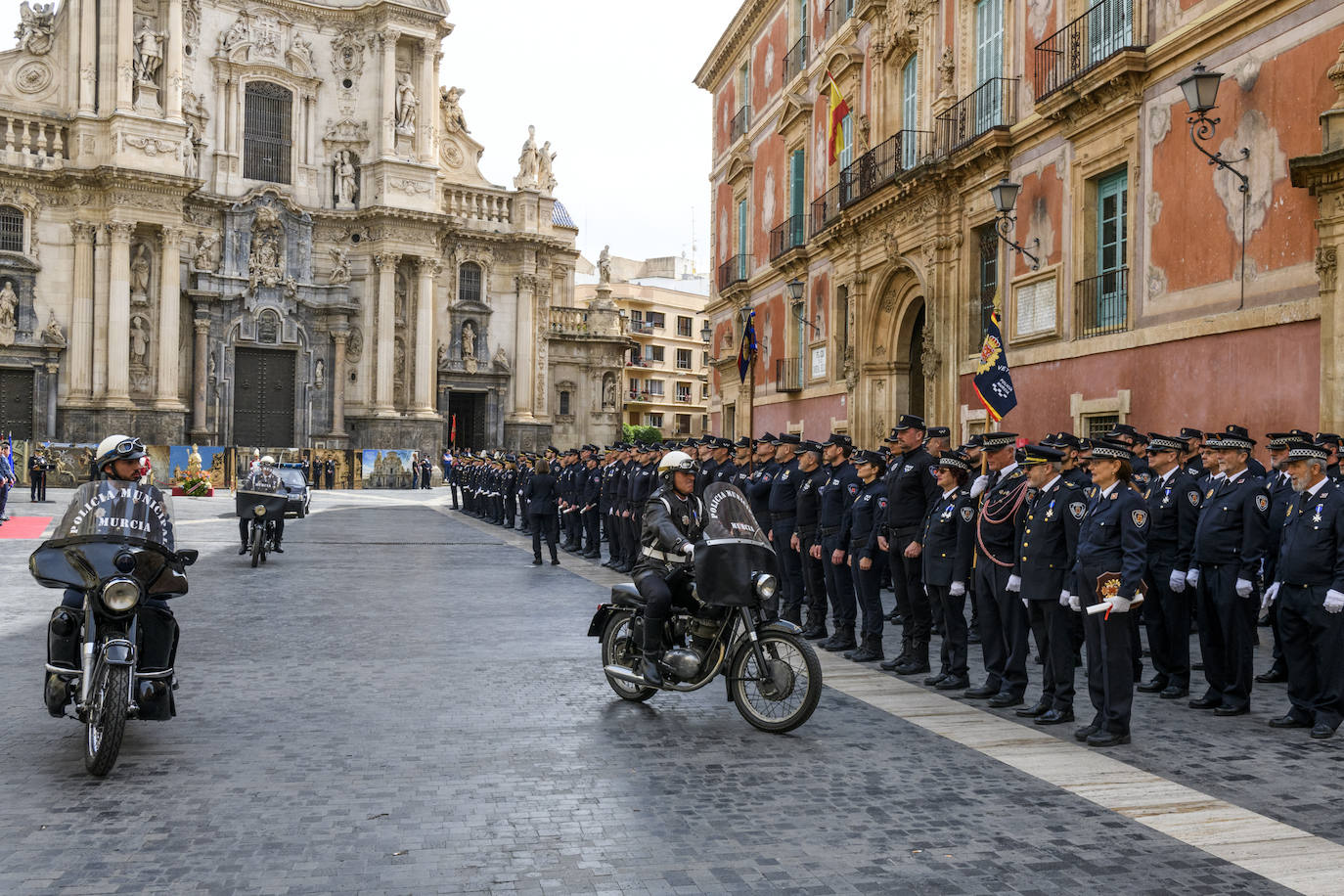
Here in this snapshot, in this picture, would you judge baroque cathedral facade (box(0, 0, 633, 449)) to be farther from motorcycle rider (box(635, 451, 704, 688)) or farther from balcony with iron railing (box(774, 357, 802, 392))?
motorcycle rider (box(635, 451, 704, 688))

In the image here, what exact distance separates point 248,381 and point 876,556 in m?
41.8

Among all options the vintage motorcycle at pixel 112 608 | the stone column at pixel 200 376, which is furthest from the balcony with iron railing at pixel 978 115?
the stone column at pixel 200 376

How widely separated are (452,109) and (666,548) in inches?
1906

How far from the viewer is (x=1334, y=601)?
7.70 m

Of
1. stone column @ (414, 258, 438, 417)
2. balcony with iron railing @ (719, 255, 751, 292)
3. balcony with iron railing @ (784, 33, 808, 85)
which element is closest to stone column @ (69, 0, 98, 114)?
stone column @ (414, 258, 438, 417)

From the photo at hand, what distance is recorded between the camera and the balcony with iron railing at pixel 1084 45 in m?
15.6

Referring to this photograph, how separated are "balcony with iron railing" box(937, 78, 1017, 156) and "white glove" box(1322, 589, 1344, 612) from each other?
484 inches

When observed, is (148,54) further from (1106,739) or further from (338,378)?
(1106,739)

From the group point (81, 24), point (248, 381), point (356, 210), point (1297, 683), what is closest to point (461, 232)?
point (356, 210)

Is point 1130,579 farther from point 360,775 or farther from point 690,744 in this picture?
point 360,775

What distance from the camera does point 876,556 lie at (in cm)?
1080

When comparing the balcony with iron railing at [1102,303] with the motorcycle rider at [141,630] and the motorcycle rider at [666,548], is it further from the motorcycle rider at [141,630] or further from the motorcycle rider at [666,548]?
the motorcycle rider at [141,630]

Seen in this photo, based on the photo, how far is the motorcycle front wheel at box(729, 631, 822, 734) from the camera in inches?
299

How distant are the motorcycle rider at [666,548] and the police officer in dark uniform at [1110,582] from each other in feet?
8.45
